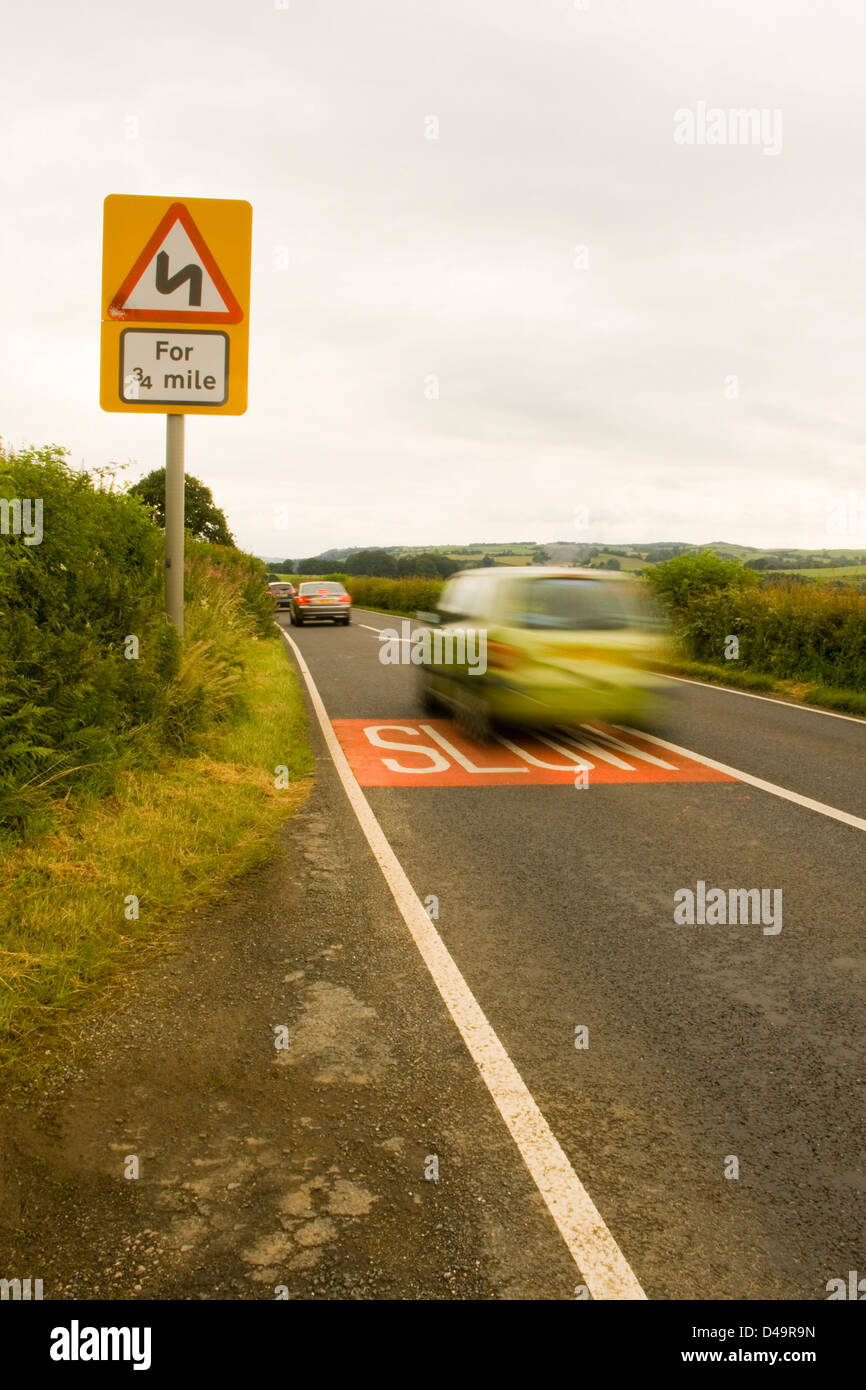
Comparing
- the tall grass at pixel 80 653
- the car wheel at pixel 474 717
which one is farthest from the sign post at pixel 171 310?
the car wheel at pixel 474 717

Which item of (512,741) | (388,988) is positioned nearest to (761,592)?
(512,741)

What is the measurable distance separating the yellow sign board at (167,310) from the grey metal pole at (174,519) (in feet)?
0.76

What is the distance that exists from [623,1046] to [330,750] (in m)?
6.69

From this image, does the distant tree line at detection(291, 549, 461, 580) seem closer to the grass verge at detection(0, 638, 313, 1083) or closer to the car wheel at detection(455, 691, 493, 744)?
the car wheel at detection(455, 691, 493, 744)

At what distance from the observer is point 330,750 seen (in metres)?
10.2

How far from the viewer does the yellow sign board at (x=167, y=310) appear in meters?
7.79

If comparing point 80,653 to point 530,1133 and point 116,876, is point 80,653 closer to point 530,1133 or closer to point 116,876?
point 116,876

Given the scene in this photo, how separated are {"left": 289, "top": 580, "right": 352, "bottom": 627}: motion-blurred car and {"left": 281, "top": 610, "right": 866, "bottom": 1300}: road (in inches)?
986

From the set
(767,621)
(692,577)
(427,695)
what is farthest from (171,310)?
(692,577)

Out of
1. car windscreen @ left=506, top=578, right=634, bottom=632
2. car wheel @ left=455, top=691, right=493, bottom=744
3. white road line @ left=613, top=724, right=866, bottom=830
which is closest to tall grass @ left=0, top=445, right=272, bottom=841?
car wheel @ left=455, top=691, right=493, bottom=744

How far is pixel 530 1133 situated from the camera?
3.15 metres

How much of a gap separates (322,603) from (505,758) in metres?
24.9

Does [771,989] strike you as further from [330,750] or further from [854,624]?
[854,624]

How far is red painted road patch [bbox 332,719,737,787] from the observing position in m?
8.83
